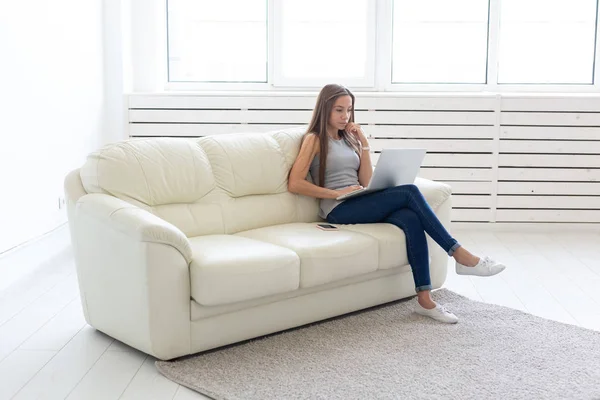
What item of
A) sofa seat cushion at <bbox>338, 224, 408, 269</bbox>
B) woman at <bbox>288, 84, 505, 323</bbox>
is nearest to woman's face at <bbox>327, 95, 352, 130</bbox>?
woman at <bbox>288, 84, 505, 323</bbox>

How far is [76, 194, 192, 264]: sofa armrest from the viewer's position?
10.2ft

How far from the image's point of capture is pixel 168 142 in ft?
12.5

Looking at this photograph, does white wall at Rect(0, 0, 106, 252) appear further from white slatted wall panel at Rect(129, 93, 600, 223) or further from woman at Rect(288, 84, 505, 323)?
woman at Rect(288, 84, 505, 323)

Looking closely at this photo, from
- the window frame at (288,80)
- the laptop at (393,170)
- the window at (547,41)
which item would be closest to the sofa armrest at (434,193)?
the laptop at (393,170)

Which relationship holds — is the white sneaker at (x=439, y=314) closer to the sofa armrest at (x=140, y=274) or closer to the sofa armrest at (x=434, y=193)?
the sofa armrest at (x=434, y=193)

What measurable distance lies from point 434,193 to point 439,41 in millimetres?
2438

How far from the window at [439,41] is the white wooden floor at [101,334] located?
132 cm

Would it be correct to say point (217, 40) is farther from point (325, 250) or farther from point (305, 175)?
point (325, 250)

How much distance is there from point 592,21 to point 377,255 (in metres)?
3.40

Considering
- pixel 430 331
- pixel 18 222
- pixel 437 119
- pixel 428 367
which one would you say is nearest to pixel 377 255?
pixel 430 331

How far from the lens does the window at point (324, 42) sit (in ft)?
20.4

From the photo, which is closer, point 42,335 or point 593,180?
point 42,335

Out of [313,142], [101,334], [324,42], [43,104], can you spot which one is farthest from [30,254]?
[324,42]

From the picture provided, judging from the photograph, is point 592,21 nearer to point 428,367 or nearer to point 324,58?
point 324,58
